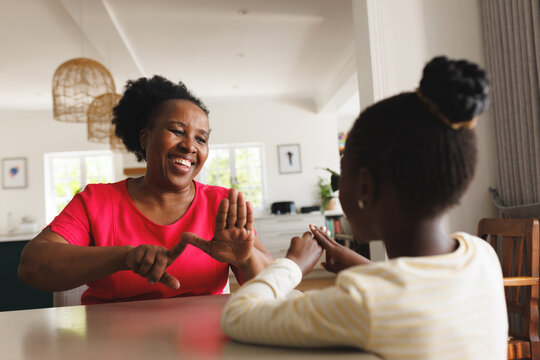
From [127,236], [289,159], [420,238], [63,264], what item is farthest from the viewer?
[289,159]

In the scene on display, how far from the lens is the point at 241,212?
84 cm

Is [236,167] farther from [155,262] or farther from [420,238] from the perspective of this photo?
[420,238]

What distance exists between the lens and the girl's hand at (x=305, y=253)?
785 mm

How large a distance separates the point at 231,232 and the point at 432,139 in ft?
1.51

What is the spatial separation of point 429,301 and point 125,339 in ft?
1.66

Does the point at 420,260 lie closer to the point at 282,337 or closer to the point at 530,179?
the point at 282,337

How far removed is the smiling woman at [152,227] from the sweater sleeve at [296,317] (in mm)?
241

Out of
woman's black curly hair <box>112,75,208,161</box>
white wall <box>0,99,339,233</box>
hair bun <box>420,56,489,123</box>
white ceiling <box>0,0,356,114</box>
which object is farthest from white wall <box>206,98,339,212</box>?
hair bun <box>420,56,489,123</box>

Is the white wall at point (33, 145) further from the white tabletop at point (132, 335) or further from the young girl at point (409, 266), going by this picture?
the young girl at point (409, 266)

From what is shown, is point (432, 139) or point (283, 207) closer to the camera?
point (432, 139)

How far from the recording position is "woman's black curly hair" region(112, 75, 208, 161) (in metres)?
1.45

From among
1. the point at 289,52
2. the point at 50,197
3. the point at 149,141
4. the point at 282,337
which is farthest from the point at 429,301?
the point at 50,197

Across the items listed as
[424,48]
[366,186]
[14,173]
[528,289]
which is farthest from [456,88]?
[14,173]

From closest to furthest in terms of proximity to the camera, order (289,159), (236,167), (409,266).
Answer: (409,266)
(289,159)
(236,167)
